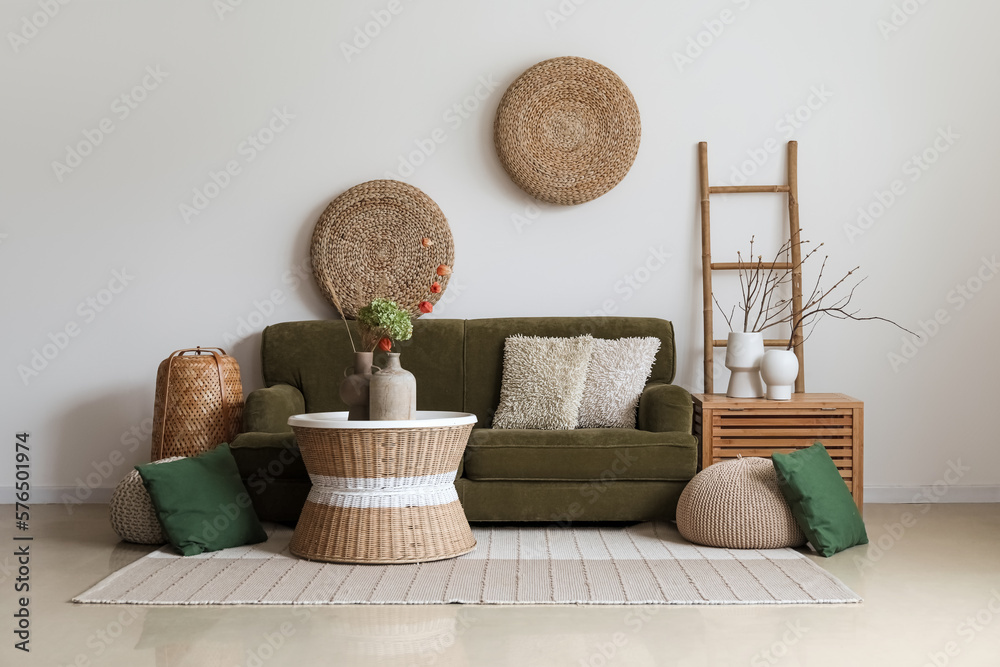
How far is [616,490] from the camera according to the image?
3.48 metres

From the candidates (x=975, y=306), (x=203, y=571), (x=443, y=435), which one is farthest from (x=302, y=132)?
(x=975, y=306)

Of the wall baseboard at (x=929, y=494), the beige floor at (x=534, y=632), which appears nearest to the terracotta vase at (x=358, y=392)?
the beige floor at (x=534, y=632)

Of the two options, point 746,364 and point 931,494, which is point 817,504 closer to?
point 746,364

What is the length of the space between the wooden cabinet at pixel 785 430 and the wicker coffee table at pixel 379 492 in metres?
1.22

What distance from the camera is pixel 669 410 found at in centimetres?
354

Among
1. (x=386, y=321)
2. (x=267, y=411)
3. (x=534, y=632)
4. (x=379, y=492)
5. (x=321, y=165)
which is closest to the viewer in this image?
(x=534, y=632)

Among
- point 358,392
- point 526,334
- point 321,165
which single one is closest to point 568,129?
point 526,334

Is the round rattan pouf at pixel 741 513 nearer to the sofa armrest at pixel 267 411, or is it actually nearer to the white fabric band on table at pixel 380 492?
the white fabric band on table at pixel 380 492

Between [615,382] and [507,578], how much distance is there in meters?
1.29

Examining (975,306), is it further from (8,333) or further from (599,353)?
(8,333)

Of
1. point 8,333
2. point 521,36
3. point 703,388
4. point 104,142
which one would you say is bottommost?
point 703,388

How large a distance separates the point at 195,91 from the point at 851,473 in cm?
350

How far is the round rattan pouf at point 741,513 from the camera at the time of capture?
10.3 ft

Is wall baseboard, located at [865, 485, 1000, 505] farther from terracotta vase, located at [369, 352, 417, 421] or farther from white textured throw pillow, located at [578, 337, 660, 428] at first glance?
terracotta vase, located at [369, 352, 417, 421]
